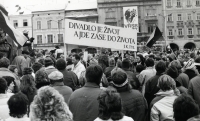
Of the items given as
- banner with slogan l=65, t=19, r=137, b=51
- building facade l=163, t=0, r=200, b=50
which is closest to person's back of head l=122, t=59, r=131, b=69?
banner with slogan l=65, t=19, r=137, b=51

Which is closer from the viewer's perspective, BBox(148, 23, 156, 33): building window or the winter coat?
the winter coat

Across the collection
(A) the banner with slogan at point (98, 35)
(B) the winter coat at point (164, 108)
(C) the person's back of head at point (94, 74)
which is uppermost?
(A) the banner with slogan at point (98, 35)

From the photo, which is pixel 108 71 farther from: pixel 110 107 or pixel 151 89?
pixel 110 107

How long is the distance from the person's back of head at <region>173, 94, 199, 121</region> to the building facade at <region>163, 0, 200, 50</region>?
53524 mm

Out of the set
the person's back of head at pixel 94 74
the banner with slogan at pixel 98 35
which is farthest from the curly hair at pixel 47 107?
the banner with slogan at pixel 98 35

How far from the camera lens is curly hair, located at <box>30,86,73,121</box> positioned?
10.4ft

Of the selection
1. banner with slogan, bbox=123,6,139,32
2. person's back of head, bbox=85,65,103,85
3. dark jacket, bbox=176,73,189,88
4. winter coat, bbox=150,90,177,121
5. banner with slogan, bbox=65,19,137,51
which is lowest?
winter coat, bbox=150,90,177,121

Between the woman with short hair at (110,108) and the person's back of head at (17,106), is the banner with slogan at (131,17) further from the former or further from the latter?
the person's back of head at (17,106)

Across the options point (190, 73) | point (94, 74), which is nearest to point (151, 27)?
point (190, 73)

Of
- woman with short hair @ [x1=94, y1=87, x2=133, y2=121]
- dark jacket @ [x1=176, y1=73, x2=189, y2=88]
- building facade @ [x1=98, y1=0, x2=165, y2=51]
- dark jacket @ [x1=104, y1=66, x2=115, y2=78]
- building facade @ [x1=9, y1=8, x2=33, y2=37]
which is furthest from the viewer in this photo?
building facade @ [x1=9, y1=8, x2=33, y2=37]

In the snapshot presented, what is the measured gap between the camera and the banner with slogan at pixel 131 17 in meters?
53.0

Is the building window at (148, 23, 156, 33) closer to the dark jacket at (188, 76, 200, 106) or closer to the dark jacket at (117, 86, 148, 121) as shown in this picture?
the dark jacket at (188, 76, 200, 106)

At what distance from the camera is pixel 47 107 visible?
316 centimetres

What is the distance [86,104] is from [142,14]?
175ft
